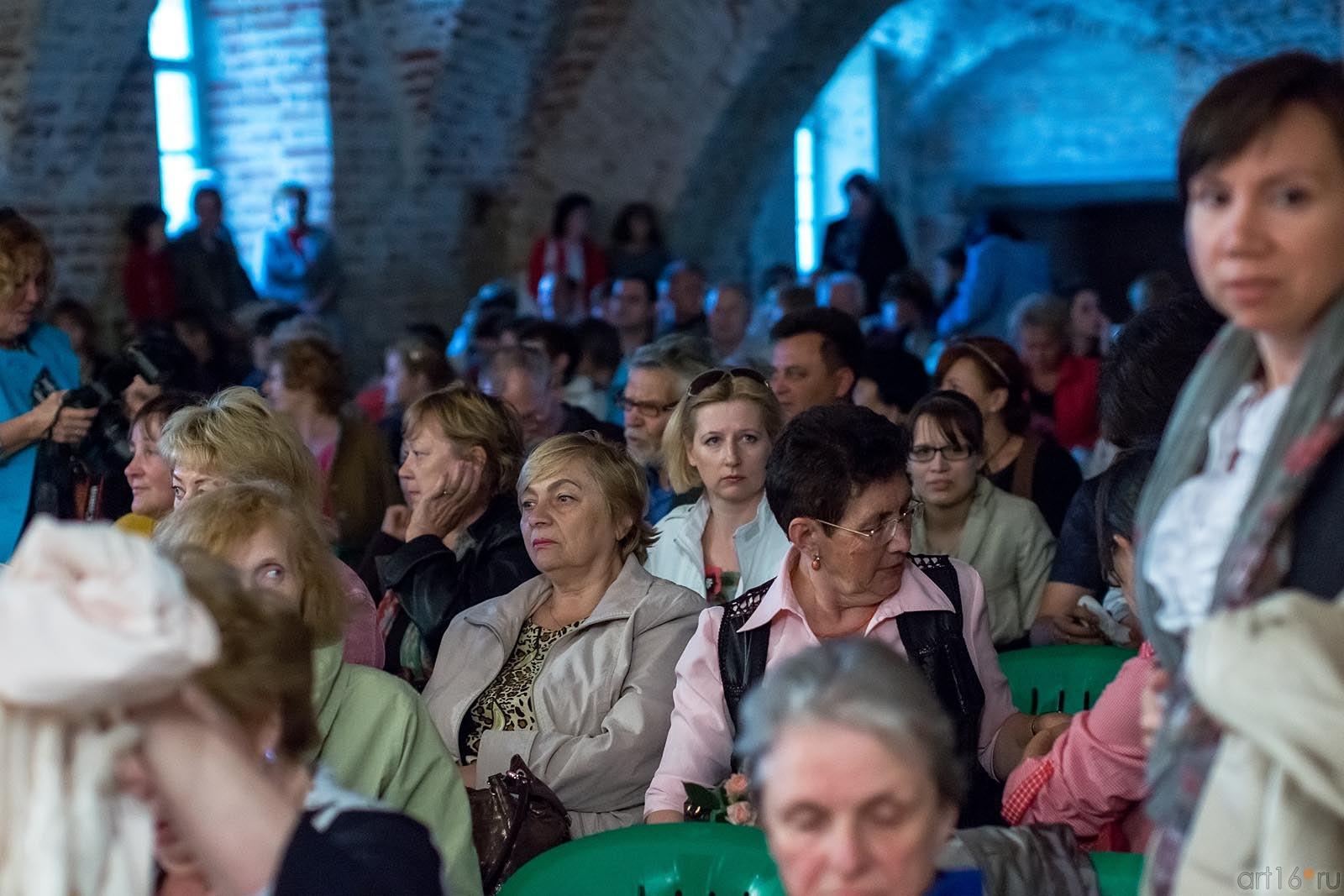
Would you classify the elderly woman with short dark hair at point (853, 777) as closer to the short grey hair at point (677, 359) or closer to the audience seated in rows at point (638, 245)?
the short grey hair at point (677, 359)

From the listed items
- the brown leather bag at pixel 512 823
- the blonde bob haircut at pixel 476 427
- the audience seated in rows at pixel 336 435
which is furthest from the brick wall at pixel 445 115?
the brown leather bag at pixel 512 823

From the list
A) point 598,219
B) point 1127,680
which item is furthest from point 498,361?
point 598,219

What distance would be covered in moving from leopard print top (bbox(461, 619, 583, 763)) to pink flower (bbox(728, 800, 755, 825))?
2.24ft

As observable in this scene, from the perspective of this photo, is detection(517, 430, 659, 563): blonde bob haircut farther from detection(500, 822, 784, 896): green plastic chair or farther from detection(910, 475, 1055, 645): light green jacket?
detection(500, 822, 784, 896): green plastic chair

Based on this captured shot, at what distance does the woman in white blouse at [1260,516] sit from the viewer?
138 centimetres

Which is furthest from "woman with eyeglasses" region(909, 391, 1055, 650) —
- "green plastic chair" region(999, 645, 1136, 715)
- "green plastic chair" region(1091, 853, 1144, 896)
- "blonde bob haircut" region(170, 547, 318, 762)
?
"blonde bob haircut" region(170, 547, 318, 762)

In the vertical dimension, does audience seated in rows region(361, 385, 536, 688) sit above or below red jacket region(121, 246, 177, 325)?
below

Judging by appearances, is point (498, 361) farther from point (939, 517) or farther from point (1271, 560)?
point (1271, 560)

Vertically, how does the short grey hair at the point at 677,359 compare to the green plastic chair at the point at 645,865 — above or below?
above

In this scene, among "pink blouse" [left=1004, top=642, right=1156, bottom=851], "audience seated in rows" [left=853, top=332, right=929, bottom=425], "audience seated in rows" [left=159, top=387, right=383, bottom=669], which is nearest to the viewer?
"pink blouse" [left=1004, top=642, right=1156, bottom=851]

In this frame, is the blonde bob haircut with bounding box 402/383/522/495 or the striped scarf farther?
the blonde bob haircut with bounding box 402/383/522/495

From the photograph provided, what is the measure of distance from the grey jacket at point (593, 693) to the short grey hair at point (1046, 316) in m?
3.73

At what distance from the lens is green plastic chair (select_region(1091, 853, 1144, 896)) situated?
2.29 meters

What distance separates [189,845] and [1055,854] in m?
1.24
